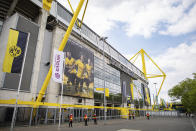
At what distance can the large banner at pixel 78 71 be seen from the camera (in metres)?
27.4

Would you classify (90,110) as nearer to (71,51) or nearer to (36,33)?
(71,51)

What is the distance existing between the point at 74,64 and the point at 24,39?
52.5 feet

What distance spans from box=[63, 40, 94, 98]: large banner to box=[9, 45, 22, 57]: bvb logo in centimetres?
1357

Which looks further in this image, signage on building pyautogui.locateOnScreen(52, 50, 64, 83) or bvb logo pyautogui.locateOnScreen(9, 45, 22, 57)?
signage on building pyautogui.locateOnScreen(52, 50, 64, 83)

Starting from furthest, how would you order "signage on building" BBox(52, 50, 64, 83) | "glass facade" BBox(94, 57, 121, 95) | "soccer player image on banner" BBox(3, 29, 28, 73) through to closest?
"glass facade" BBox(94, 57, 121, 95) → "signage on building" BBox(52, 50, 64, 83) → "soccer player image on banner" BBox(3, 29, 28, 73)

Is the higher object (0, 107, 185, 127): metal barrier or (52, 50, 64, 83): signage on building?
(52, 50, 64, 83): signage on building

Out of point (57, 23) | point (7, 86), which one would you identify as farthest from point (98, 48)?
point (7, 86)

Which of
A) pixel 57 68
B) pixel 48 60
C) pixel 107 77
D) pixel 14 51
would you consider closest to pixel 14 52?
pixel 14 51

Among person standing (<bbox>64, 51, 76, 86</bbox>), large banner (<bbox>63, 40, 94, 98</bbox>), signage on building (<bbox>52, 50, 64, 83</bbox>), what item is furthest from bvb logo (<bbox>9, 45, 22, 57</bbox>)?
person standing (<bbox>64, 51, 76, 86</bbox>)

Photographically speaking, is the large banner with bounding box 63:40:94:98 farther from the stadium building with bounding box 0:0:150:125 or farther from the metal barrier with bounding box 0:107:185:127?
the metal barrier with bounding box 0:107:185:127

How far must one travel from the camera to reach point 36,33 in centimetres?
2562

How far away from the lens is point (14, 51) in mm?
13125

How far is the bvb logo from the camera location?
12902 millimetres

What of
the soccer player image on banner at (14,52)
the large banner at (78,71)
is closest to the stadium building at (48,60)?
the large banner at (78,71)
